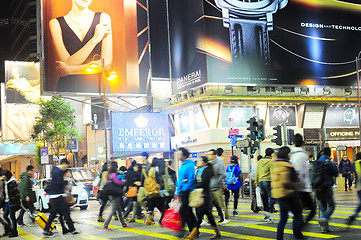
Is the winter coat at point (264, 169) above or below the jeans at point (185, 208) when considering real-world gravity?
above

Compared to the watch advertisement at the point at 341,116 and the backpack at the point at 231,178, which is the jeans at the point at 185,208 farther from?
the watch advertisement at the point at 341,116

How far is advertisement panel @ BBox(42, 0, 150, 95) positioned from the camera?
31031 mm

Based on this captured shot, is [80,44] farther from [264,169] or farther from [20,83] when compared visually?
[264,169]

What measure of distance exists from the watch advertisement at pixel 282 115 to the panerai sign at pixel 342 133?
2950 mm

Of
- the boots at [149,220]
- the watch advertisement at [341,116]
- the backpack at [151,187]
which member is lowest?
the boots at [149,220]

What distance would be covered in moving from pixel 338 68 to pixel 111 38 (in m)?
18.7

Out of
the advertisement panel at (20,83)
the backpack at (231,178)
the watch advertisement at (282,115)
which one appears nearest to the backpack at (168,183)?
the backpack at (231,178)

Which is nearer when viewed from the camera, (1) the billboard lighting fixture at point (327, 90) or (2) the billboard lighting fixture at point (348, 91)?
(1) the billboard lighting fixture at point (327, 90)

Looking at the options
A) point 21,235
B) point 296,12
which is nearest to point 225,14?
point 296,12

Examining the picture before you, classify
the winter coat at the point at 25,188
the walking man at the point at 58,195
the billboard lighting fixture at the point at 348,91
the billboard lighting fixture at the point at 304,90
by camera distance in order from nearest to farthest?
the walking man at the point at 58,195, the winter coat at the point at 25,188, the billboard lighting fixture at the point at 304,90, the billboard lighting fixture at the point at 348,91

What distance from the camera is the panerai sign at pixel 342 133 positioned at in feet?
131

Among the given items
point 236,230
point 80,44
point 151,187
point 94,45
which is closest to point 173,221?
point 236,230

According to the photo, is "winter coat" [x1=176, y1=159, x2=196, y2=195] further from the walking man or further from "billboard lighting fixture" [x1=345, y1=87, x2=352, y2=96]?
"billboard lighting fixture" [x1=345, y1=87, x2=352, y2=96]

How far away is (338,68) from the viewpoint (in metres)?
40.6
